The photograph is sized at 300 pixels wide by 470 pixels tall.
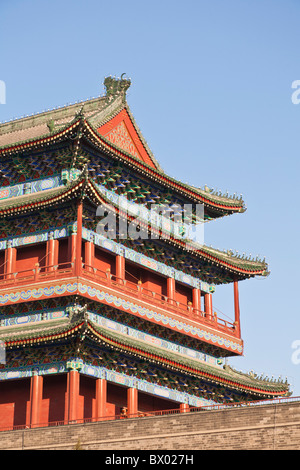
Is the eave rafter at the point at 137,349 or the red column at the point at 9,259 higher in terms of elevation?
the red column at the point at 9,259

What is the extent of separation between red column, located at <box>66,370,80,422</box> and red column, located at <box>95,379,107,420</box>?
127cm

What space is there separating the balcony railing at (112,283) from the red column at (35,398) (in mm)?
4017

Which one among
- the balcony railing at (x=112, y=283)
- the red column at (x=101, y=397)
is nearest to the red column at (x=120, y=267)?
the balcony railing at (x=112, y=283)

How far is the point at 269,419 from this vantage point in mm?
29438

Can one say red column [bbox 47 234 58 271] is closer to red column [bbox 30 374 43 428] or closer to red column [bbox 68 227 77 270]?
red column [bbox 68 227 77 270]

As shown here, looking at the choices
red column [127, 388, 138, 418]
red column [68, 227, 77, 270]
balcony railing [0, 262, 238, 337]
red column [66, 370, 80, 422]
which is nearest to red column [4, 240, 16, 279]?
balcony railing [0, 262, 238, 337]

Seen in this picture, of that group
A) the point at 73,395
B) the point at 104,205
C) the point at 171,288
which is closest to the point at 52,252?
the point at 104,205

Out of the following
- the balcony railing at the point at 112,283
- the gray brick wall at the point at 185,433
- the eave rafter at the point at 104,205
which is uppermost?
the eave rafter at the point at 104,205

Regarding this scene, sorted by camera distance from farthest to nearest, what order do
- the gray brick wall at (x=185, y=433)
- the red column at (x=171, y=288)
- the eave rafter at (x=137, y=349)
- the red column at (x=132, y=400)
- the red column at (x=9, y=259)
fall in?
the red column at (x=171, y=288), the red column at (x=9, y=259), the red column at (x=132, y=400), the eave rafter at (x=137, y=349), the gray brick wall at (x=185, y=433)

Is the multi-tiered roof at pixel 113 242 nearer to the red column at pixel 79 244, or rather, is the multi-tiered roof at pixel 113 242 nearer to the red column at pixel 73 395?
the red column at pixel 79 244

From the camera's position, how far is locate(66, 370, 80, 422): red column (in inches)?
1432

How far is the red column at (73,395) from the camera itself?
119ft

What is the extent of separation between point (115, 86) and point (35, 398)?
1736 cm
